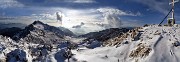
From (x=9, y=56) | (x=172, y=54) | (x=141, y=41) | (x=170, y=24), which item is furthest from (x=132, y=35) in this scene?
(x=9, y=56)

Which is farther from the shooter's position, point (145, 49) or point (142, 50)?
point (145, 49)

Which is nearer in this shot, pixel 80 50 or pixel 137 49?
pixel 137 49

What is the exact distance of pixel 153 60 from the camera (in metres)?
71.6

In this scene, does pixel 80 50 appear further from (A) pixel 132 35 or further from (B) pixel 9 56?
(B) pixel 9 56

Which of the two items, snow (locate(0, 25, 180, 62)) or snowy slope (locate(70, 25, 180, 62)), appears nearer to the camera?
snowy slope (locate(70, 25, 180, 62))

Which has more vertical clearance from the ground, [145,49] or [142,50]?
[145,49]

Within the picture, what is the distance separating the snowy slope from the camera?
239ft

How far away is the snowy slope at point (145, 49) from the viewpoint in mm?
72875

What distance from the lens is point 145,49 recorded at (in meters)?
76.5

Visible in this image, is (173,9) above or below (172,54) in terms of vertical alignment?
above

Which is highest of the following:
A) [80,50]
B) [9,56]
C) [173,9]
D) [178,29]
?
[173,9]

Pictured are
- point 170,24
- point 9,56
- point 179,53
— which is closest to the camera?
point 179,53

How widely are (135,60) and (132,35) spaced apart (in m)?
14.7

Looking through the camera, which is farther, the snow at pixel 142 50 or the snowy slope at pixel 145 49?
the snow at pixel 142 50
